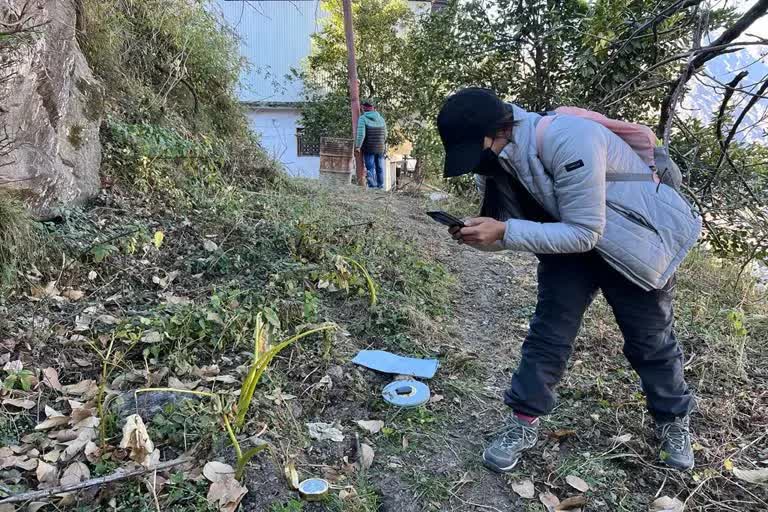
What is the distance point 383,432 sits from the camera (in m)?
2.07

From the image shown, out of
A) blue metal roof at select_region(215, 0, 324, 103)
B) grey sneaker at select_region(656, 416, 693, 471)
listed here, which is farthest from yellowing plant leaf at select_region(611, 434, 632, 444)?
blue metal roof at select_region(215, 0, 324, 103)

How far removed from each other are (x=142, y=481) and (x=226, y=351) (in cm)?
83

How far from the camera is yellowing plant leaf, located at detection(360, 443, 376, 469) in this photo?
1.89m

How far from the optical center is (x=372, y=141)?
8938 millimetres

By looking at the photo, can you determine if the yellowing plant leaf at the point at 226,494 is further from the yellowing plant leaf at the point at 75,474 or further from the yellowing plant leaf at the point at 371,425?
the yellowing plant leaf at the point at 371,425

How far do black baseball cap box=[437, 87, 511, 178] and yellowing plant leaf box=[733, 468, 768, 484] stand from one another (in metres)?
1.48

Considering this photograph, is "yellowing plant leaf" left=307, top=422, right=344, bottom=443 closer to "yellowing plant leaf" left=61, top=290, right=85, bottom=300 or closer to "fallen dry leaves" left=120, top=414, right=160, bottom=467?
"fallen dry leaves" left=120, top=414, right=160, bottom=467

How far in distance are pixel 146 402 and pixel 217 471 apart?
1.50ft

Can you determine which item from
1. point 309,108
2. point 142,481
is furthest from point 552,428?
point 309,108

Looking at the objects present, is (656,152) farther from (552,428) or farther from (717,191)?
(717,191)

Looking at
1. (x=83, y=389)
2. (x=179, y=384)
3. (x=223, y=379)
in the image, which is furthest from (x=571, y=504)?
(x=83, y=389)

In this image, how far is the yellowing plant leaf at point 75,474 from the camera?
158 cm

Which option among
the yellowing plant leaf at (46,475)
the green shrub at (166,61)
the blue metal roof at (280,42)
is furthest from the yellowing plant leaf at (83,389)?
the blue metal roof at (280,42)

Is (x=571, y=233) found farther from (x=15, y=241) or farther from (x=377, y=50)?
(x=377, y=50)
